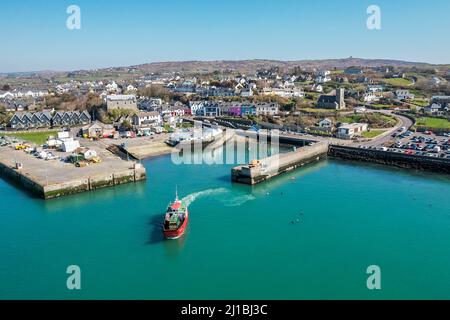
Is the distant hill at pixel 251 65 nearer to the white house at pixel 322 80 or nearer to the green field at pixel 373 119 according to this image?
the white house at pixel 322 80

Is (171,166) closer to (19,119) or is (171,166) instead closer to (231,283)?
(231,283)

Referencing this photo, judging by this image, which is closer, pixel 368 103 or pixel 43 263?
pixel 43 263

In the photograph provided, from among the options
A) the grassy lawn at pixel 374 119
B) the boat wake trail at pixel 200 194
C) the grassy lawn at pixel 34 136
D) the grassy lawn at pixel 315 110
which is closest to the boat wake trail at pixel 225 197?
the boat wake trail at pixel 200 194

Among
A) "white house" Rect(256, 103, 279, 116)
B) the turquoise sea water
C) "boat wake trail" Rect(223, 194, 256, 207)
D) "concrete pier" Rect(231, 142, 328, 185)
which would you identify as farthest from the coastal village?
"boat wake trail" Rect(223, 194, 256, 207)

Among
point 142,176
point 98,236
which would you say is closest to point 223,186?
point 142,176

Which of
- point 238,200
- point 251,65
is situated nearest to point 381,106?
point 238,200

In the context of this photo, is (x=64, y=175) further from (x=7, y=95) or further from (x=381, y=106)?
(x=7, y=95)

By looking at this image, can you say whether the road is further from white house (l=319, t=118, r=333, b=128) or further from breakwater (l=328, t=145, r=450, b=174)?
white house (l=319, t=118, r=333, b=128)
